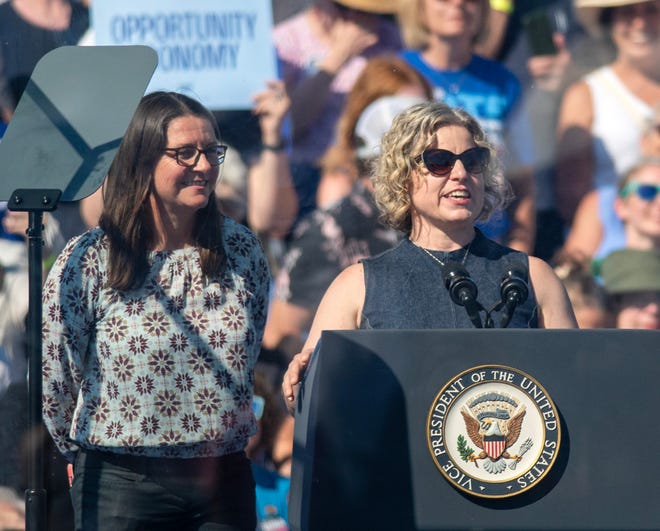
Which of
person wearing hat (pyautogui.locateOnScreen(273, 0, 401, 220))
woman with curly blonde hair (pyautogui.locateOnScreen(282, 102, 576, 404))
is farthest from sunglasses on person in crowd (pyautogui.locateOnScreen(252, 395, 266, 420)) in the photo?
woman with curly blonde hair (pyautogui.locateOnScreen(282, 102, 576, 404))

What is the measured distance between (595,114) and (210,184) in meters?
2.28

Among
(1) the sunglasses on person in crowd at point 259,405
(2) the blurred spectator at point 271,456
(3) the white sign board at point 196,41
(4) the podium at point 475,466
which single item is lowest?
(2) the blurred spectator at point 271,456

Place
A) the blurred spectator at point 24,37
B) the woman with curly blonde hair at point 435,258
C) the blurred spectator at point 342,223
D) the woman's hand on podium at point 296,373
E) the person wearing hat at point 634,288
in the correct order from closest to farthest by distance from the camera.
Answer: the woman's hand on podium at point 296,373 → the woman with curly blonde hair at point 435,258 → the blurred spectator at point 24,37 → the blurred spectator at point 342,223 → the person wearing hat at point 634,288

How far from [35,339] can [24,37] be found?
2.22 metres

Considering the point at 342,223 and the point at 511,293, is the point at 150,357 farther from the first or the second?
the point at 342,223

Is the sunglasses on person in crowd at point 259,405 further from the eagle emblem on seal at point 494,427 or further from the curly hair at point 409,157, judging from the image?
the eagle emblem on seal at point 494,427

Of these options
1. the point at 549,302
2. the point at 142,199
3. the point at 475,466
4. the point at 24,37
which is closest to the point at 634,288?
the point at 549,302

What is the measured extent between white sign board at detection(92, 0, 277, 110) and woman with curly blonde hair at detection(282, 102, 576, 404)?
5.26 feet

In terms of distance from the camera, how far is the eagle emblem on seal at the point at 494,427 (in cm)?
213

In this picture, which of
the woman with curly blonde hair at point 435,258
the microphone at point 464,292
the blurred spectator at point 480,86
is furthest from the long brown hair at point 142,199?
the blurred spectator at point 480,86

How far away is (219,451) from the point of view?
273 cm

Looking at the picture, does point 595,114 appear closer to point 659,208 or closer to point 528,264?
point 659,208

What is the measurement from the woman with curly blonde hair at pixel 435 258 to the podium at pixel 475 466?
1.37ft

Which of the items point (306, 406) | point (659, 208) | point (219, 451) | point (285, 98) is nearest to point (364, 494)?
point (306, 406)
